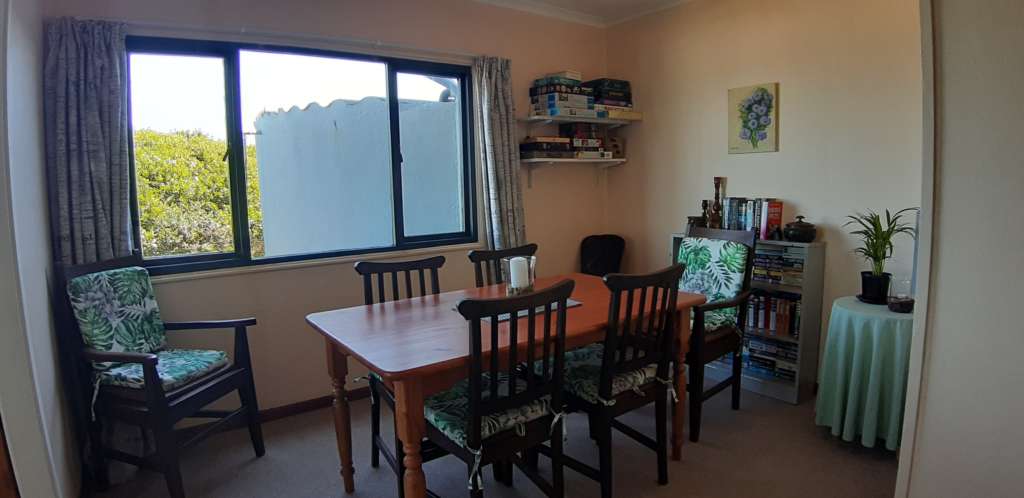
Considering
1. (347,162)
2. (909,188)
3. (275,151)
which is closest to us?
(909,188)

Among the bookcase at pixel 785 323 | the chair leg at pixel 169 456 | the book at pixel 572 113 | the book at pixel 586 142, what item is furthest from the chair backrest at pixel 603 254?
the chair leg at pixel 169 456

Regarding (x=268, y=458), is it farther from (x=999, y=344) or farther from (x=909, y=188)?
(x=909, y=188)

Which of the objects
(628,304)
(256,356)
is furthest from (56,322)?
(628,304)

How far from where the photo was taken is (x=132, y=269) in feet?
8.66

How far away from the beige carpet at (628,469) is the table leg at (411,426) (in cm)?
69

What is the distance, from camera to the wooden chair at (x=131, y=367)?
7.39ft

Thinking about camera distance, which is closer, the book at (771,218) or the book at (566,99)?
the book at (771,218)

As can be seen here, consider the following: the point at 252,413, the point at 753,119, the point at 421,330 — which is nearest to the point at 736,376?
the point at 753,119

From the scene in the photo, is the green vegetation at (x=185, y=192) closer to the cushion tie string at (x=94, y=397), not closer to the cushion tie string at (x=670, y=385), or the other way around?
the cushion tie string at (x=94, y=397)

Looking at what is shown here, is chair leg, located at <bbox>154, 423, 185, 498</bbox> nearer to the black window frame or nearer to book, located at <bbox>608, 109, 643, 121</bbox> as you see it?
the black window frame

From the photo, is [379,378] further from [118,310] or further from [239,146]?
[239,146]

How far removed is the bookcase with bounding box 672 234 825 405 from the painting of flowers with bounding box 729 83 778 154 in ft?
2.26

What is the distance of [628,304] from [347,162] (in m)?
2.16

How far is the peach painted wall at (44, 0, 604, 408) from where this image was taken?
2893mm
